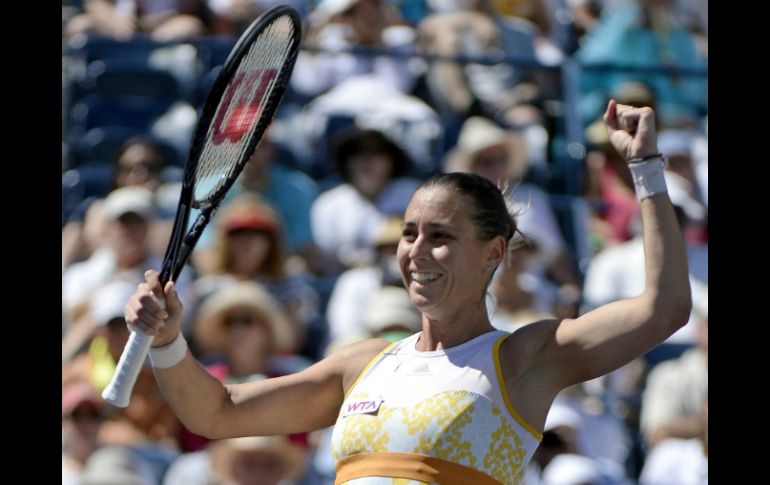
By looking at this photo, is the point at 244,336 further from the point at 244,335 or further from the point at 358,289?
the point at 358,289

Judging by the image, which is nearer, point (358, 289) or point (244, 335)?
point (244, 335)

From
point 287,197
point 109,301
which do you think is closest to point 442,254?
point 109,301

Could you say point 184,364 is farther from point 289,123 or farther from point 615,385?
point 289,123

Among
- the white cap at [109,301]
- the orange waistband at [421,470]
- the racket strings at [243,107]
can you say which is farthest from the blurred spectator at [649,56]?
the orange waistband at [421,470]

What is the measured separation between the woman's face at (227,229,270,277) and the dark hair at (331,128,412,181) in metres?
0.75

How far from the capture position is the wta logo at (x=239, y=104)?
3861mm

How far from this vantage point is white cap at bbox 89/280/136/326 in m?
6.84

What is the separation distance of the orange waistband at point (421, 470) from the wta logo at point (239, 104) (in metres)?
0.98

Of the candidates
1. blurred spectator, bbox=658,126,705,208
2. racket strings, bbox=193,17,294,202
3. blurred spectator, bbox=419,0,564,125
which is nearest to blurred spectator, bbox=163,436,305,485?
blurred spectator, bbox=419,0,564,125

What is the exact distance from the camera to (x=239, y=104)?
3902mm

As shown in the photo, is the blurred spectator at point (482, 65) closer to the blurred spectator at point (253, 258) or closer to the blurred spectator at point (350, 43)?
the blurred spectator at point (350, 43)

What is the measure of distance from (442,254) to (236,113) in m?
0.78

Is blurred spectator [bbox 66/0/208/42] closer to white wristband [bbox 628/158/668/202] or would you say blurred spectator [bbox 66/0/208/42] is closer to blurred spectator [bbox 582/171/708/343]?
blurred spectator [bbox 582/171/708/343]
